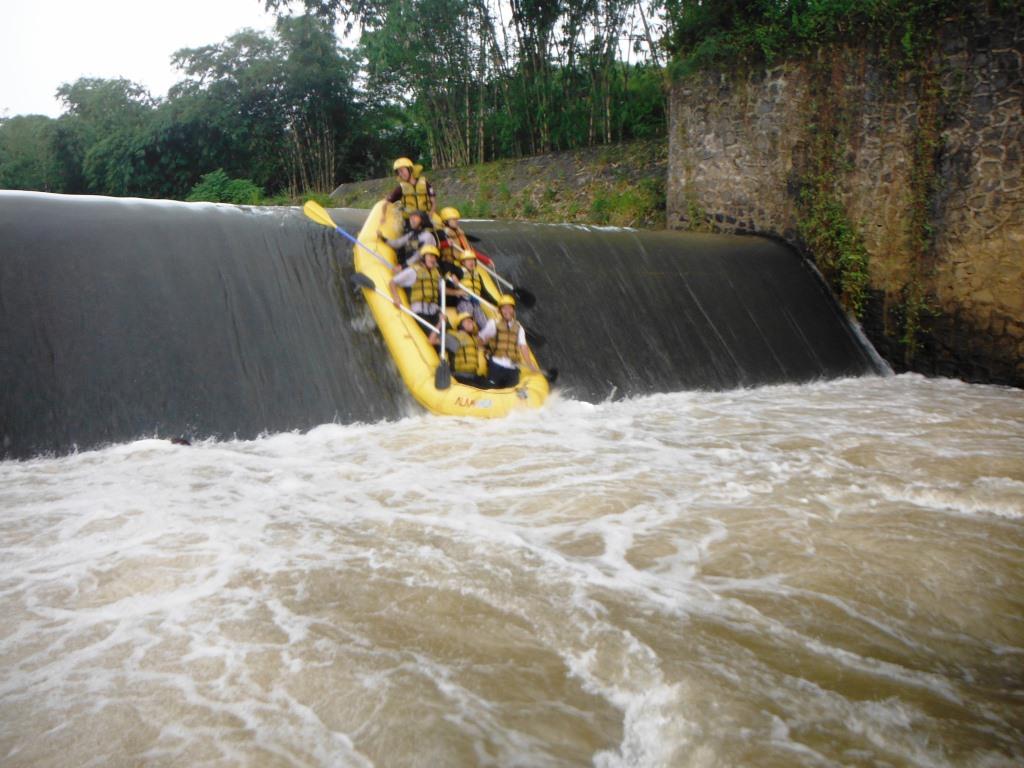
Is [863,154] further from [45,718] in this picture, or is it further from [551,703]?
[45,718]

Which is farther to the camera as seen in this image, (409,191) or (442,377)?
(409,191)

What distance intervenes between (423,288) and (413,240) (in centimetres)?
56

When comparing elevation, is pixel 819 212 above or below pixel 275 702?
above

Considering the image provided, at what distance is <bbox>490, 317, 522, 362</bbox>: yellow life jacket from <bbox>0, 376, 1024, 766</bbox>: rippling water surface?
1455 mm

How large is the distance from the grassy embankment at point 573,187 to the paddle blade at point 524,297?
4.80 meters

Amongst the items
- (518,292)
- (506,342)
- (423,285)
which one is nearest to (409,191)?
(423,285)

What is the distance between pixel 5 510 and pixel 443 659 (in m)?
2.17

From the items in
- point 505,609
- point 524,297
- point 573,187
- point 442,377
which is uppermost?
point 573,187

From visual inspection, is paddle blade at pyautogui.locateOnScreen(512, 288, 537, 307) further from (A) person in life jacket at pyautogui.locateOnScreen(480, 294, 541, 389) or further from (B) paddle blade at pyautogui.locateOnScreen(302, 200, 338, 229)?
(B) paddle blade at pyautogui.locateOnScreen(302, 200, 338, 229)

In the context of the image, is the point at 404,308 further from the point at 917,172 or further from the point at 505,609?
the point at 917,172

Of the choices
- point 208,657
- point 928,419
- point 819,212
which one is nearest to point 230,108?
point 819,212

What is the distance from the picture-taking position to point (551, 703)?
84.9 inches

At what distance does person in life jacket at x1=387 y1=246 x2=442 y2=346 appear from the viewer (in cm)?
596

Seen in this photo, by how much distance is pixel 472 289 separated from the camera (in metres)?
6.35
